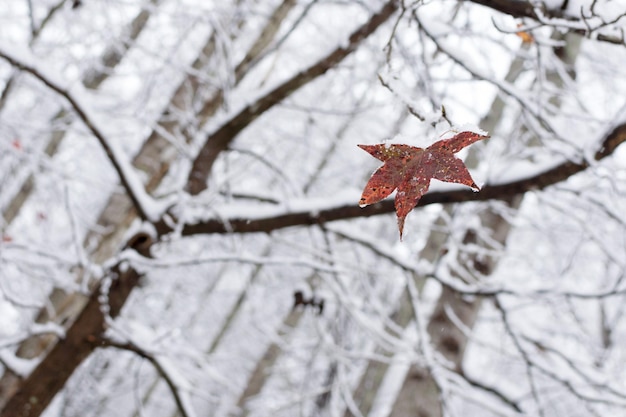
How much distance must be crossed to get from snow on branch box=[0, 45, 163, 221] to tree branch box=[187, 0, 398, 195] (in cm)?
40

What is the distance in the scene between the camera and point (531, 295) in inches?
93.2

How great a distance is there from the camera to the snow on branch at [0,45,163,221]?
2332 mm

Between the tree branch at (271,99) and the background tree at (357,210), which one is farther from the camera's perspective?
the tree branch at (271,99)

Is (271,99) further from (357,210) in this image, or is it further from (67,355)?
(67,355)

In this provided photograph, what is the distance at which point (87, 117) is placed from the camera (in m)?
2.50

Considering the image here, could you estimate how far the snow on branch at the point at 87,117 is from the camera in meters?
2.33

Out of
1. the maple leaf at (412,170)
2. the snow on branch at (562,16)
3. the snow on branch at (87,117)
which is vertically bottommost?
the maple leaf at (412,170)

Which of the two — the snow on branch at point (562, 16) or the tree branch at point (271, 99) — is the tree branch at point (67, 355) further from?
the snow on branch at point (562, 16)

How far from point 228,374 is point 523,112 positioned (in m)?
10.9

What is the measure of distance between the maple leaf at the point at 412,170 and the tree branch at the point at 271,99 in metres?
2.00

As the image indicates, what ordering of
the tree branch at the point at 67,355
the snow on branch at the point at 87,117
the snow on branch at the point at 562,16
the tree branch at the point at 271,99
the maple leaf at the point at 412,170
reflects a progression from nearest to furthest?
the maple leaf at the point at 412,170 → the snow on branch at the point at 562,16 → the snow on branch at the point at 87,117 → the tree branch at the point at 67,355 → the tree branch at the point at 271,99

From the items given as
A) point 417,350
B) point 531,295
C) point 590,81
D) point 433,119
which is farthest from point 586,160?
point 590,81

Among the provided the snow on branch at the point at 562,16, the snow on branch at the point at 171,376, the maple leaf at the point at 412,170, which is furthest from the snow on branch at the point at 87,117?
the maple leaf at the point at 412,170

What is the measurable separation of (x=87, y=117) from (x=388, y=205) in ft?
4.36
